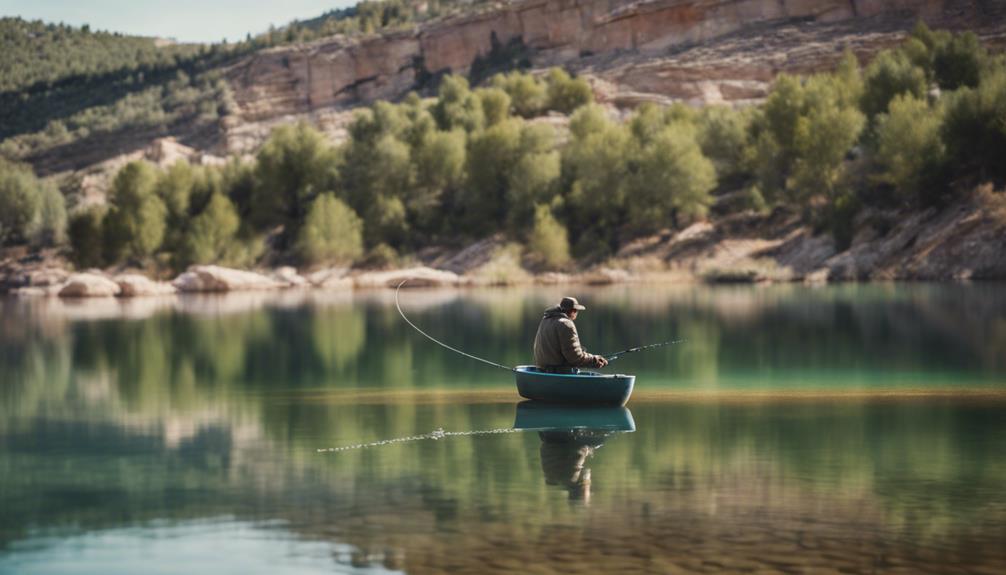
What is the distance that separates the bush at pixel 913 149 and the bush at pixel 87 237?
53.7 meters

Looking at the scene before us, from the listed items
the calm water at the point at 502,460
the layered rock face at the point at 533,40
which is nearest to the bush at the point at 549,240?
the layered rock face at the point at 533,40

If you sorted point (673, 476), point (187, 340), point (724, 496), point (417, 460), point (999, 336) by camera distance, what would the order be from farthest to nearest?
point (187, 340) < point (999, 336) < point (417, 460) < point (673, 476) < point (724, 496)

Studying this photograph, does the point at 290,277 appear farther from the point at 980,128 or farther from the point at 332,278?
the point at 980,128

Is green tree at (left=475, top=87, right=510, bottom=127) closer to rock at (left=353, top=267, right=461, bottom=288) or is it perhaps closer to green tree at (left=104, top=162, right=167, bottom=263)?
rock at (left=353, top=267, right=461, bottom=288)

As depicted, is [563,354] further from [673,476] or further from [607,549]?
[607,549]

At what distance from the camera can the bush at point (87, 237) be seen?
92.4m

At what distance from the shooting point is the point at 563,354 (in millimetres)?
22172

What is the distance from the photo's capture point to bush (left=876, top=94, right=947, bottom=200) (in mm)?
68938

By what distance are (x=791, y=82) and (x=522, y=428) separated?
211ft

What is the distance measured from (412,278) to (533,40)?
64369mm

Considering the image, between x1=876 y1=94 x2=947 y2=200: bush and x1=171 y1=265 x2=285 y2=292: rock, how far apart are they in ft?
133

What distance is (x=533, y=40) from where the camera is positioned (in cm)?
14138

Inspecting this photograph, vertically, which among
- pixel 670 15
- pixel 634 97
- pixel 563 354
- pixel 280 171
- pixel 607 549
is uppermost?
pixel 670 15

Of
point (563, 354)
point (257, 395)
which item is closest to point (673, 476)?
point (563, 354)
